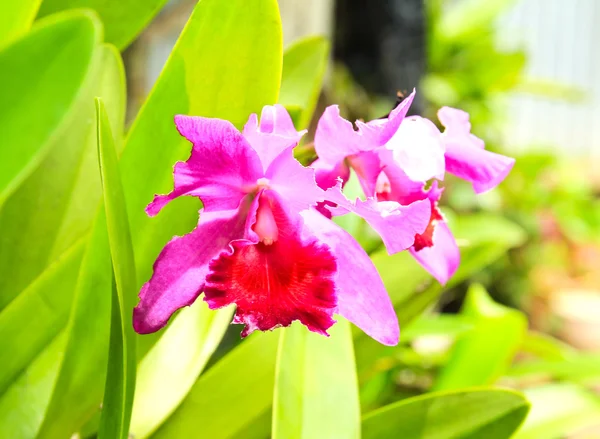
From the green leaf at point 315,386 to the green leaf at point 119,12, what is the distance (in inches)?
10.2

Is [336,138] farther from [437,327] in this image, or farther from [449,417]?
[437,327]

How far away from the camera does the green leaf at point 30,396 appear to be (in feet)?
1.30

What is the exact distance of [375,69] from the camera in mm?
1896

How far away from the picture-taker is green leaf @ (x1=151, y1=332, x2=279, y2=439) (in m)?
0.40

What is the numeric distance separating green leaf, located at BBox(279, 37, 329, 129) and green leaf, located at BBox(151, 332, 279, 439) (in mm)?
220

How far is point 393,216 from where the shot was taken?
11.5 inches

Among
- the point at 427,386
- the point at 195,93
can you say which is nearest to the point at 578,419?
the point at 427,386

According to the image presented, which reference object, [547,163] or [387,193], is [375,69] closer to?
[547,163]

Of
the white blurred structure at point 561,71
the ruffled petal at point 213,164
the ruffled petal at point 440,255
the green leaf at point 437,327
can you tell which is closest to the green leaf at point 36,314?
the ruffled petal at point 213,164

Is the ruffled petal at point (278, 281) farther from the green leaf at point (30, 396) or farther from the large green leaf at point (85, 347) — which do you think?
the green leaf at point (30, 396)

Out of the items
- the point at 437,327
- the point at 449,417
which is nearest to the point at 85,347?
the point at 449,417

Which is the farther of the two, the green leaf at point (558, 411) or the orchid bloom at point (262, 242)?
the green leaf at point (558, 411)

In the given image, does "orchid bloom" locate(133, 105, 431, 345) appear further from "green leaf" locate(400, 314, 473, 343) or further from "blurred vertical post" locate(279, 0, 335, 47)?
"blurred vertical post" locate(279, 0, 335, 47)

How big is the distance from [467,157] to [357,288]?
0.37ft
